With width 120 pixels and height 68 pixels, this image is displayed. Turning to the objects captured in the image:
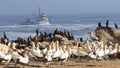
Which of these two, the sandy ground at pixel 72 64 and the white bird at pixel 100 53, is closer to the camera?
the sandy ground at pixel 72 64

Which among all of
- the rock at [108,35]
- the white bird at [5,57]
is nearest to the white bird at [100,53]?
the white bird at [5,57]

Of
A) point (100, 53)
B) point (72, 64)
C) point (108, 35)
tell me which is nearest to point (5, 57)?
point (72, 64)

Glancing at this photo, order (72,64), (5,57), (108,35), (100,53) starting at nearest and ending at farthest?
(5,57), (72,64), (100,53), (108,35)

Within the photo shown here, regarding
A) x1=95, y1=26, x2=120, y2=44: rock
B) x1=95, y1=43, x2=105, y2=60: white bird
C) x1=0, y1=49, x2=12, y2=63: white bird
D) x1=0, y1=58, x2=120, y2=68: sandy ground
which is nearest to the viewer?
x1=0, y1=58, x2=120, y2=68: sandy ground

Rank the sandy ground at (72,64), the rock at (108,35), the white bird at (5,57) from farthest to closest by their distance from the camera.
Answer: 1. the rock at (108,35)
2. the white bird at (5,57)
3. the sandy ground at (72,64)

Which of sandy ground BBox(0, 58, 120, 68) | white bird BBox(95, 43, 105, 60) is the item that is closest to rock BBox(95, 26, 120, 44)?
white bird BBox(95, 43, 105, 60)

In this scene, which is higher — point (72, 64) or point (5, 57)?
point (5, 57)

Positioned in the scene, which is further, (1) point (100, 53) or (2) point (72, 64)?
(1) point (100, 53)

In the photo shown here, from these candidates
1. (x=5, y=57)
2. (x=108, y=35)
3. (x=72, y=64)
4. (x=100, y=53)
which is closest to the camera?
(x=5, y=57)

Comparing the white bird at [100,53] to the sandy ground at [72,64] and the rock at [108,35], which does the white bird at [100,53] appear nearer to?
the sandy ground at [72,64]

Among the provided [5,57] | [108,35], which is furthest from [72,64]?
[108,35]

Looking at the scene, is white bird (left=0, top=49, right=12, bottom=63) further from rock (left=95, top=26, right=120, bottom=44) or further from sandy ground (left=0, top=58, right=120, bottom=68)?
rock (left=95, top=26, right=120, bottom=44)

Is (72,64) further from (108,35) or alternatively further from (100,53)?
(108,35)

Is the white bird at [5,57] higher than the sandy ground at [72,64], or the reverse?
the white bird at [5,57]
